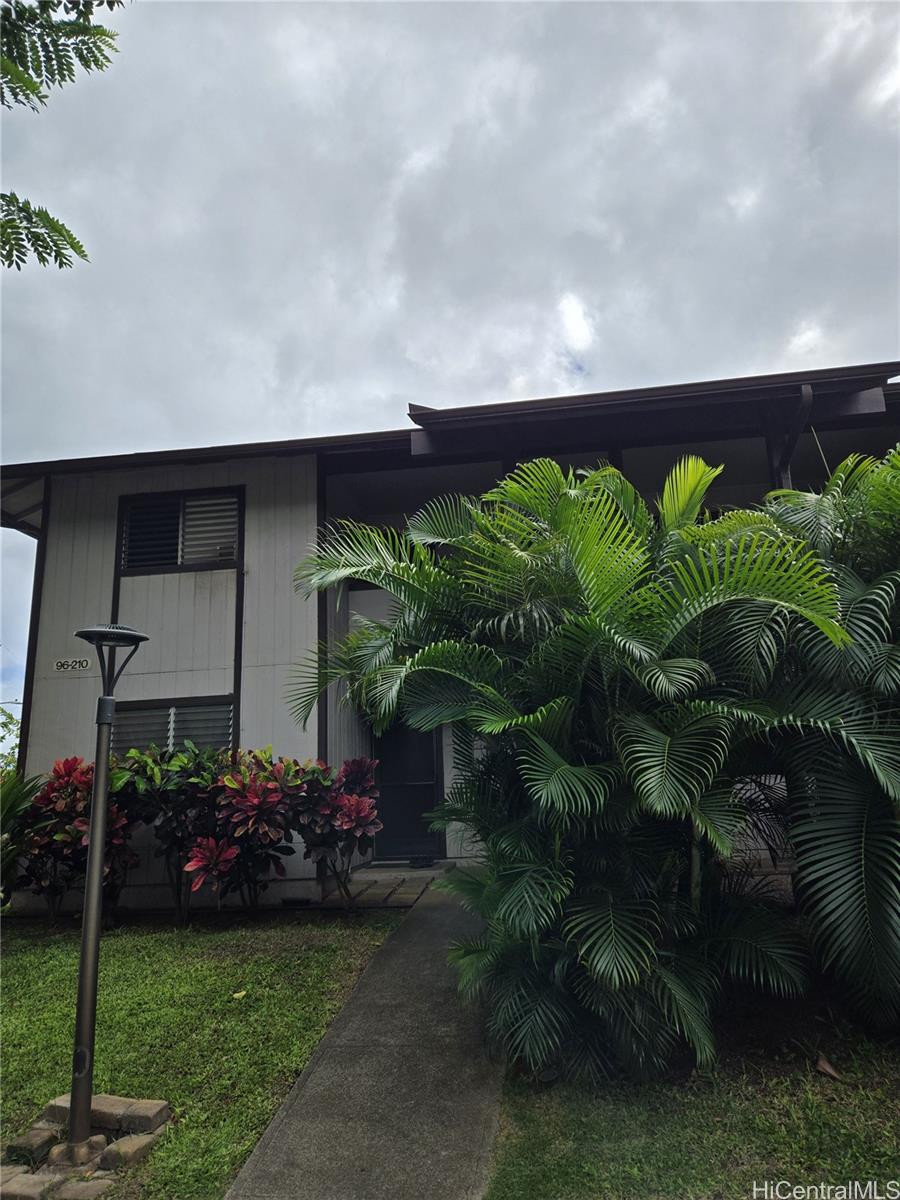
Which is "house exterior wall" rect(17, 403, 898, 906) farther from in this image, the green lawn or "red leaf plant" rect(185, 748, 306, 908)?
the green lawn

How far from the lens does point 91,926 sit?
3227 mm

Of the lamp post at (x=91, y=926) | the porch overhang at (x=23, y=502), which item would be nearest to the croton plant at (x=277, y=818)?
the lamp post at (x=91, y=926)

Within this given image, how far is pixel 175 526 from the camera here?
26.3ft

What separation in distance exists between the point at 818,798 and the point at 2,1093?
4.30 m

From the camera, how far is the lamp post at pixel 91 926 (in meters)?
3.03

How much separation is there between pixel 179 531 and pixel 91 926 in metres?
5.46

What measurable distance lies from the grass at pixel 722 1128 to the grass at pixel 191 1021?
1250 millimetres

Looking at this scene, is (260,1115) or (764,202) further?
(764,202)

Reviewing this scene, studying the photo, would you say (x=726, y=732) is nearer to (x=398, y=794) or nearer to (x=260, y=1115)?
(x=260, y=1115)

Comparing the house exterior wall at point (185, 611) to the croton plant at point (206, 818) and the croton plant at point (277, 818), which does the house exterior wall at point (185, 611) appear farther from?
the croton plant at point (277, 818)

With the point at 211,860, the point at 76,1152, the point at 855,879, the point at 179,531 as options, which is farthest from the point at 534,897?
the point at 179,531

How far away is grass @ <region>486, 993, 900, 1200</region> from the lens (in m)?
2.65

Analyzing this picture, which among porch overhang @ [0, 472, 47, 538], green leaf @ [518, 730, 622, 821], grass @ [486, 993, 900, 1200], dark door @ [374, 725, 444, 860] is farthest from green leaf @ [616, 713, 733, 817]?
porch overhang @ [0, 472, 47, 538]

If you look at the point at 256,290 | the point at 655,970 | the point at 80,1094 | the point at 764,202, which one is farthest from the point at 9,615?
the point at 764,202
